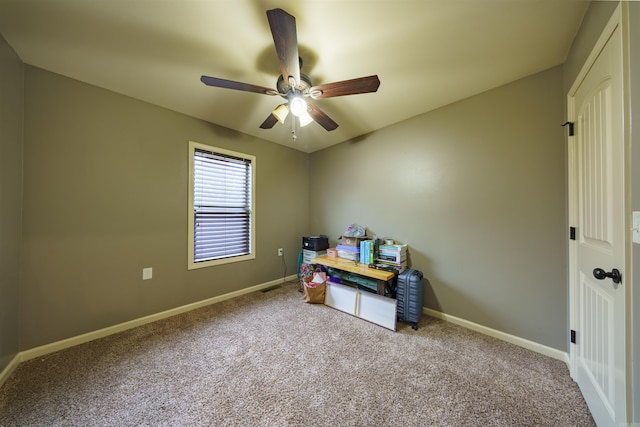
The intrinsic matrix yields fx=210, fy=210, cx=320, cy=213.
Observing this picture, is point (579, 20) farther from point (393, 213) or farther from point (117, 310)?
point (117, 310)

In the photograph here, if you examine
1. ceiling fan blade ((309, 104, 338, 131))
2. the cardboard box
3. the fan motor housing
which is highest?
the fan motor housing

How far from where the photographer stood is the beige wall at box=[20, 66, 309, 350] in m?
1.75

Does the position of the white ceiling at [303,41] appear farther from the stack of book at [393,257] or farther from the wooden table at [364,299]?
the wooden table at [364,299]

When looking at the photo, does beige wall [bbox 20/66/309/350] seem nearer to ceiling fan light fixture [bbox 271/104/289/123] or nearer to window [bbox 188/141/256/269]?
window [bbox 188/141/256/269]

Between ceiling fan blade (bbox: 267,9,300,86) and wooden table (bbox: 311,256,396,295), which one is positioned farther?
wooden table (bbox: 311,256,396,295)

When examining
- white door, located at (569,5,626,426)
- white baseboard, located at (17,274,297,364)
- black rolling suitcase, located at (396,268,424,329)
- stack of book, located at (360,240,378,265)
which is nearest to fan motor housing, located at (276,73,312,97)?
white door, located at (569,5,626,426)

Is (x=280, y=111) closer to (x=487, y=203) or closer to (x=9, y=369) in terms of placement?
(x=487, y=203)

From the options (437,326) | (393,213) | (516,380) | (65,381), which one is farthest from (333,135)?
(65,381)

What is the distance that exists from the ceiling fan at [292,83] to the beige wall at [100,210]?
134cm

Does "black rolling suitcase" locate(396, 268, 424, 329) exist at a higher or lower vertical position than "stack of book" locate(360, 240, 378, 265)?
lower

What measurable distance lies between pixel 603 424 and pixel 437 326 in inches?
45.7

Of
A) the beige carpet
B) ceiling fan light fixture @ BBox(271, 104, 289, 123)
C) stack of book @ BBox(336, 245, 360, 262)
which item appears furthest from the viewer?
stack of book @ BBox(336, 245, 360, 262)

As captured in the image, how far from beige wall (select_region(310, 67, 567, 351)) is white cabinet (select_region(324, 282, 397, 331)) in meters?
0.61

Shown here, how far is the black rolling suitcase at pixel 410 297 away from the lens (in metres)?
2.20
